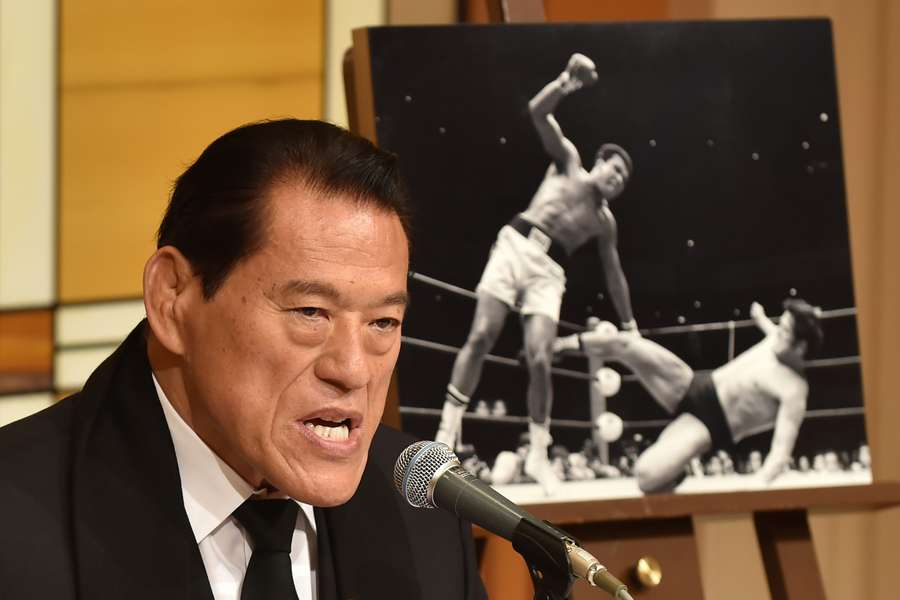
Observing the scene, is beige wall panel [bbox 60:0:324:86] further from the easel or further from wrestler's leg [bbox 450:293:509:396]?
wrestler's leg [bbox 450:293:509:396]

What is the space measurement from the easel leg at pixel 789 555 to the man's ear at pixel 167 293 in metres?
1.29

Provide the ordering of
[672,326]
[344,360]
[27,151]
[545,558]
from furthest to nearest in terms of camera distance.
A: [27,151]
[672,326]
[344,360]
[545,558]

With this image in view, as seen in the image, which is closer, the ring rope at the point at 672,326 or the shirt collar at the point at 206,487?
the shirt collar at the point at 206,487

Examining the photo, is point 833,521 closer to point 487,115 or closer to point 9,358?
point 487,115

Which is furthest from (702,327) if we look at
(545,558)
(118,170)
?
(118,170)

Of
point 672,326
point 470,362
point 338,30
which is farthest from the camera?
point 338,30

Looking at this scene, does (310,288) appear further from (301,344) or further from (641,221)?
(641,221)

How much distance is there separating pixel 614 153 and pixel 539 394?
0.47 meters

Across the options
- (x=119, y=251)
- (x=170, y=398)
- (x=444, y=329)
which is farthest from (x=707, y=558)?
(x=170, y=398)

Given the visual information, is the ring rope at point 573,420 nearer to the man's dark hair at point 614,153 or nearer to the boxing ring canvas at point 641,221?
the boxing ring canvas at point 641,221

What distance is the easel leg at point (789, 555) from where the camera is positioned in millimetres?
2383

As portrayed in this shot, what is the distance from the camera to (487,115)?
91.4 inches

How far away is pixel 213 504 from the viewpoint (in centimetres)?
169

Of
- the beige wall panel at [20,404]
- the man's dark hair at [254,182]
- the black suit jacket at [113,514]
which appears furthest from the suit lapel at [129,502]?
the beige wall panel at [20,404]
